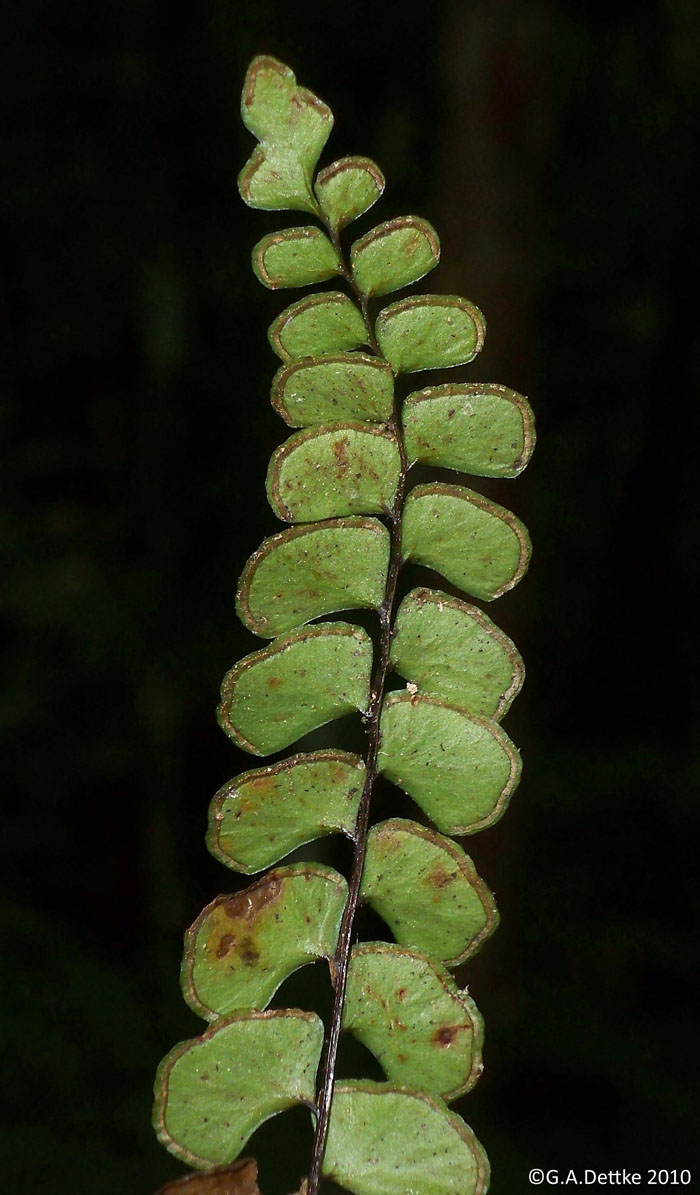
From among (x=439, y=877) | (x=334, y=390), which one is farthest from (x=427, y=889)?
(x=334, y=390)

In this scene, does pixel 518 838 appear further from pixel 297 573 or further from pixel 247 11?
pixel 247 11

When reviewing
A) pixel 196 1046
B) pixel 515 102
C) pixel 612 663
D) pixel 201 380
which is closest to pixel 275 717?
pixel 196 1046

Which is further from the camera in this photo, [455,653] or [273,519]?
[273,519]

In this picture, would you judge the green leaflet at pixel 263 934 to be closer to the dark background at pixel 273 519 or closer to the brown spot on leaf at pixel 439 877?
the brown spot on leaf at pixel 439 877

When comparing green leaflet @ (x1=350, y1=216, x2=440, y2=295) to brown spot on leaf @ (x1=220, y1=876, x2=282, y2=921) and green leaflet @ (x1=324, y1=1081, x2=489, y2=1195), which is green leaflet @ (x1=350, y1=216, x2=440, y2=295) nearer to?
brown spot on leaf @ (x1=220, y1=876, x2=282, y2=921)

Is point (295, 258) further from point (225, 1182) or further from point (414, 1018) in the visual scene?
point (225, 1182)

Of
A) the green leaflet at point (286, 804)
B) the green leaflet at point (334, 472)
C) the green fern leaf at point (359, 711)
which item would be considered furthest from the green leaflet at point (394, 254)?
the green leaflet at point (286, 804)
